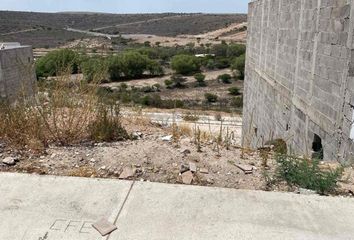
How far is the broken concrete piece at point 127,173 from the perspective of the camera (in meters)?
3.71

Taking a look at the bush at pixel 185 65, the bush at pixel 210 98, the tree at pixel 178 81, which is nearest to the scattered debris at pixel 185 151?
the bush at pixel 210 98

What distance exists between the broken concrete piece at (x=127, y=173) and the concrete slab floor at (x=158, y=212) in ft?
1.08

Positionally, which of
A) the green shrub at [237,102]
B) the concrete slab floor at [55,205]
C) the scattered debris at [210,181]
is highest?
the concrete slab floor at [55,205]

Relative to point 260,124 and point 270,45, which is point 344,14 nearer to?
point 270,45

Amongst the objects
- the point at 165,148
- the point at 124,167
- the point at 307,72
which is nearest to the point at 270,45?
the point at 307,72

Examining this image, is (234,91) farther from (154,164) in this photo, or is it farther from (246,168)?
(154,164)

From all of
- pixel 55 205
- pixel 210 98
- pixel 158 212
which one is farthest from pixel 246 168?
pixel 210 98

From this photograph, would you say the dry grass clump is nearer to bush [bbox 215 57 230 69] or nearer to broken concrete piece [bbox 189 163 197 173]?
broken concrete piece [bbox 189 163 197 173]

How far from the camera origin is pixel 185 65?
191ft

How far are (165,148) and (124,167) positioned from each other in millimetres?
782

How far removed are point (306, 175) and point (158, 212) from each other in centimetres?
161

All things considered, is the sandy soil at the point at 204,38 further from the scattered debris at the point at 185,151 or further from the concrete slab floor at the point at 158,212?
the concrete slab floor at the point at 158,212

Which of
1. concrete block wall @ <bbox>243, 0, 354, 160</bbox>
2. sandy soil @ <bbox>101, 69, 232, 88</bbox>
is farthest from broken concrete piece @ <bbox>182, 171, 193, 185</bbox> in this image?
sandy soil @ <bbox>101, 69, 232, 88</bbox>

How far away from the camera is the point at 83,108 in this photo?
190 inches
